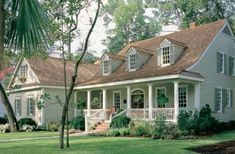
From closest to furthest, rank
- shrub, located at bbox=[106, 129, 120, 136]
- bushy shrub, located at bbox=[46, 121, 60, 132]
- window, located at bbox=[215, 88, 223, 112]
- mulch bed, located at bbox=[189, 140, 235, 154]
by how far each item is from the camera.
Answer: mulch bed, located at bbox=[189, 140, 235, 154] → shrub, located at bbox=[106, 129, 120, 136] → window, located at bbox=[215, 88, 223, 112] → bushy shrub, located at bbox=[46, 121, 60, 132]

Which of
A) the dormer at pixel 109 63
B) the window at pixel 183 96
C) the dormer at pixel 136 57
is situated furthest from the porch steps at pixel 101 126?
the window at pixel 183 96

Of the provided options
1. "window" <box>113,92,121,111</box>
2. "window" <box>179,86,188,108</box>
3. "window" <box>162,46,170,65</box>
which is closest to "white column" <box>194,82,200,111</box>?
"window" <box>179,86,188,108</box>

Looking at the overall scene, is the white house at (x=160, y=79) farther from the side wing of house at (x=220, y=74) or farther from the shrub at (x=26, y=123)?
the shrub at (x=26, y=123)

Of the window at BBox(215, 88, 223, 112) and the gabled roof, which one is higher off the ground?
the gabled roof

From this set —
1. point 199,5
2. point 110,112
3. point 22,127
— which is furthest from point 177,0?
point 22,127

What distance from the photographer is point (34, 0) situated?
7246mm

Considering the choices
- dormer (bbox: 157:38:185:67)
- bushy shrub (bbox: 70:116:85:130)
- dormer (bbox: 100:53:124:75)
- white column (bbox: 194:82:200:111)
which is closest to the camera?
white column (bbox: 194:82:200:111)

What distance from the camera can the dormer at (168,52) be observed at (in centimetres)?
2662

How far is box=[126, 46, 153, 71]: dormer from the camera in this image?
95.0 ft

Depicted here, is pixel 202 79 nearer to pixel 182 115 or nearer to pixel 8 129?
pixel 182 115

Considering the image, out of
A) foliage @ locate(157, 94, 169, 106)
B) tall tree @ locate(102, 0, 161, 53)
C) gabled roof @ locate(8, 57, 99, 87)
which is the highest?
tall tree @ locate(102, 0, 161, 53)

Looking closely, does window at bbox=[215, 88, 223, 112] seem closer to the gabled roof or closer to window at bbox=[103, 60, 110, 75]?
window at bbox=[103, 60, 110, 75]

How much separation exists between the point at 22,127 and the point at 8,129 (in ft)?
3.53

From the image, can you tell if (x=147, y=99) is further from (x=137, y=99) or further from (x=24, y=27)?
(x=24, y=27)
